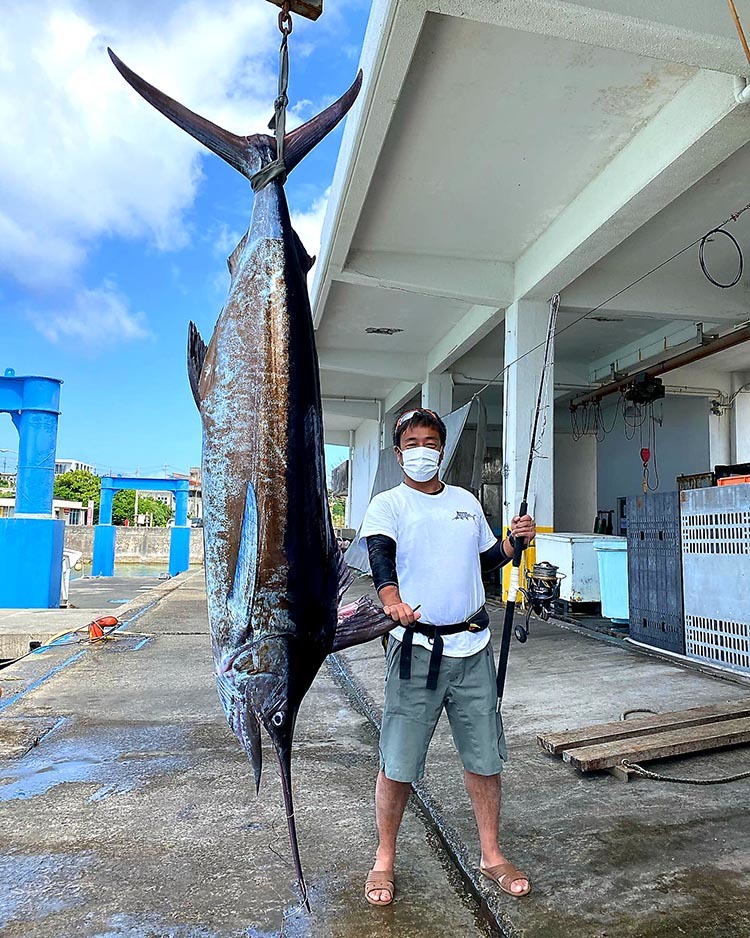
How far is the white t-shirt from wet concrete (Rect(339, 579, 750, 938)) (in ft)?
2.44

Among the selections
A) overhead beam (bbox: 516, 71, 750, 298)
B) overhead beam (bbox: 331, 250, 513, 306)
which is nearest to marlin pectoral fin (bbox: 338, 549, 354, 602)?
overhead beam (bbox: 516, 71, 750, 298)

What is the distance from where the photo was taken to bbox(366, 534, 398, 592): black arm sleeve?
2135 millimetres

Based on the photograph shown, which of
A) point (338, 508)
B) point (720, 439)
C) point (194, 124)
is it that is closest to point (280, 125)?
point (194, 124)

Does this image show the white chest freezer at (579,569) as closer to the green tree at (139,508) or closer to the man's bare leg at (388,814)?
the man's bare leg at (388,814)

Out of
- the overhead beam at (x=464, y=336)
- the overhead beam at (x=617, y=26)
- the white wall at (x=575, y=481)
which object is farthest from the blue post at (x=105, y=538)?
the overhead beam at (x=617, y=26)

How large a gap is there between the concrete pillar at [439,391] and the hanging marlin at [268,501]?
1185 cm

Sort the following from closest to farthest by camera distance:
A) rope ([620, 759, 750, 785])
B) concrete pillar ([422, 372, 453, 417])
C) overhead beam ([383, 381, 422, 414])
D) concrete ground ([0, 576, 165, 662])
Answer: rope ([620, 759, 750, 785]), concrete ground ([0, 576, 165, 662]), concrete pillar ([422, 372, 453, 417]), overhead beam ([383, 381, 422, 414])

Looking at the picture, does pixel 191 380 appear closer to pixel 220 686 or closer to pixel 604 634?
pixel 220 686

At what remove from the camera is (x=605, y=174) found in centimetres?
715

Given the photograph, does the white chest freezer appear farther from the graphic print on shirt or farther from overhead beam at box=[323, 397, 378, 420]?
overhead beam at box=[323, 397, 378, 420]

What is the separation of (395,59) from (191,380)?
444cm

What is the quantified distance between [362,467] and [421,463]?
67.2 feet

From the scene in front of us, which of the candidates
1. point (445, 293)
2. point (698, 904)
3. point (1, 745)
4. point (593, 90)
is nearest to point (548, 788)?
point (698, 904)

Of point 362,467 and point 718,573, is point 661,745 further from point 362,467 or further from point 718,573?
Result: point 362,467
